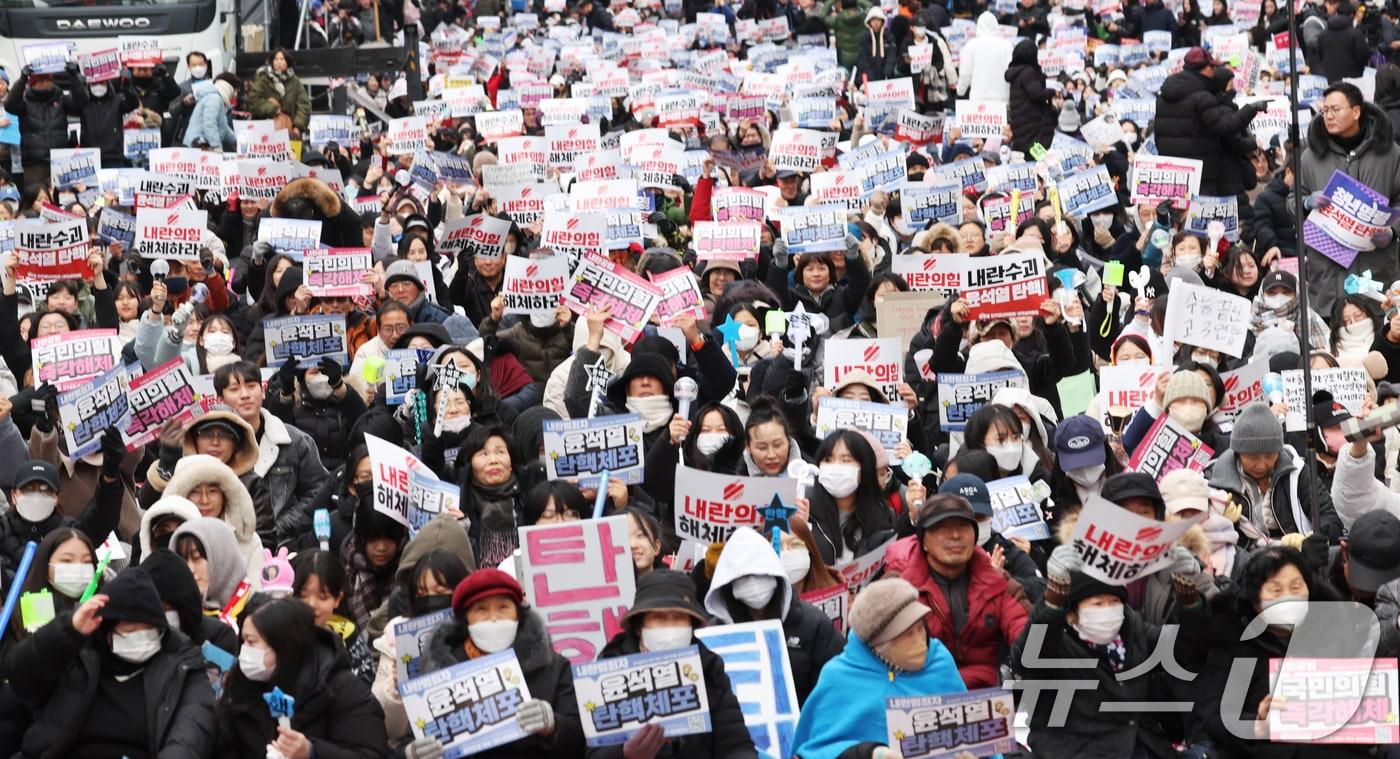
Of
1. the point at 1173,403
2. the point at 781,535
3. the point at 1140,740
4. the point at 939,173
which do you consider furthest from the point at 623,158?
the point at 1140,740

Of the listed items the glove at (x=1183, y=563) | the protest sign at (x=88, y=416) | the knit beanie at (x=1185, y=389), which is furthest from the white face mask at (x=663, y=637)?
the protest sign at (x=88, y=416)

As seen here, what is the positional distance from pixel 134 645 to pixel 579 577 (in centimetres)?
152

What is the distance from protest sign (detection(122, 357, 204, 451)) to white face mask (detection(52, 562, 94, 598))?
2262 mm

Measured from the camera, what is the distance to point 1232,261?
42.0 feet

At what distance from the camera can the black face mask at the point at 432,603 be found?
740 centimetres

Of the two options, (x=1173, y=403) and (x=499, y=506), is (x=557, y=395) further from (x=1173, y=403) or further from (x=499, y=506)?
(x=1173, y=403)

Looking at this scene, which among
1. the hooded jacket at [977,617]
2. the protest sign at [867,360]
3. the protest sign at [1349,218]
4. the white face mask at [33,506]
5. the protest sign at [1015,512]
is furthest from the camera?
the protest sign at [1349,218]

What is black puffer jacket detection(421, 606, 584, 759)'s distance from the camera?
261 inches

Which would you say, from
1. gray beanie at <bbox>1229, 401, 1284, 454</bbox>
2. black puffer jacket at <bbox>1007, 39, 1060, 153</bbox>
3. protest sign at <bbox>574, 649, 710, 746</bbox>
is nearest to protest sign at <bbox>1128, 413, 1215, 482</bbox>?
gray beanie at <bbox>1229, 401, 1284, 454</bbox>

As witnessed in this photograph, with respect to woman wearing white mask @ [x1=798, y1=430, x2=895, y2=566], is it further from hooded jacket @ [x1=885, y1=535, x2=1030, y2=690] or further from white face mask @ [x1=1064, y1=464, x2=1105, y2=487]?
hooded jacket @ [x1=885, y1=535, x2=1030, y2=690]

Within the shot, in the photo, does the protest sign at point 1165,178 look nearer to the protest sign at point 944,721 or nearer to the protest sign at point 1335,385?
the protest sign at point 1335,385

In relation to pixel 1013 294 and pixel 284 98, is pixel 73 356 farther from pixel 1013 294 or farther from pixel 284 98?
pixel 284 98

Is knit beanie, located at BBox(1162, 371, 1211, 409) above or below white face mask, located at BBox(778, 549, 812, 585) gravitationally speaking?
above

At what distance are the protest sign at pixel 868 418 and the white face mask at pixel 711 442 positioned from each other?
639mm
